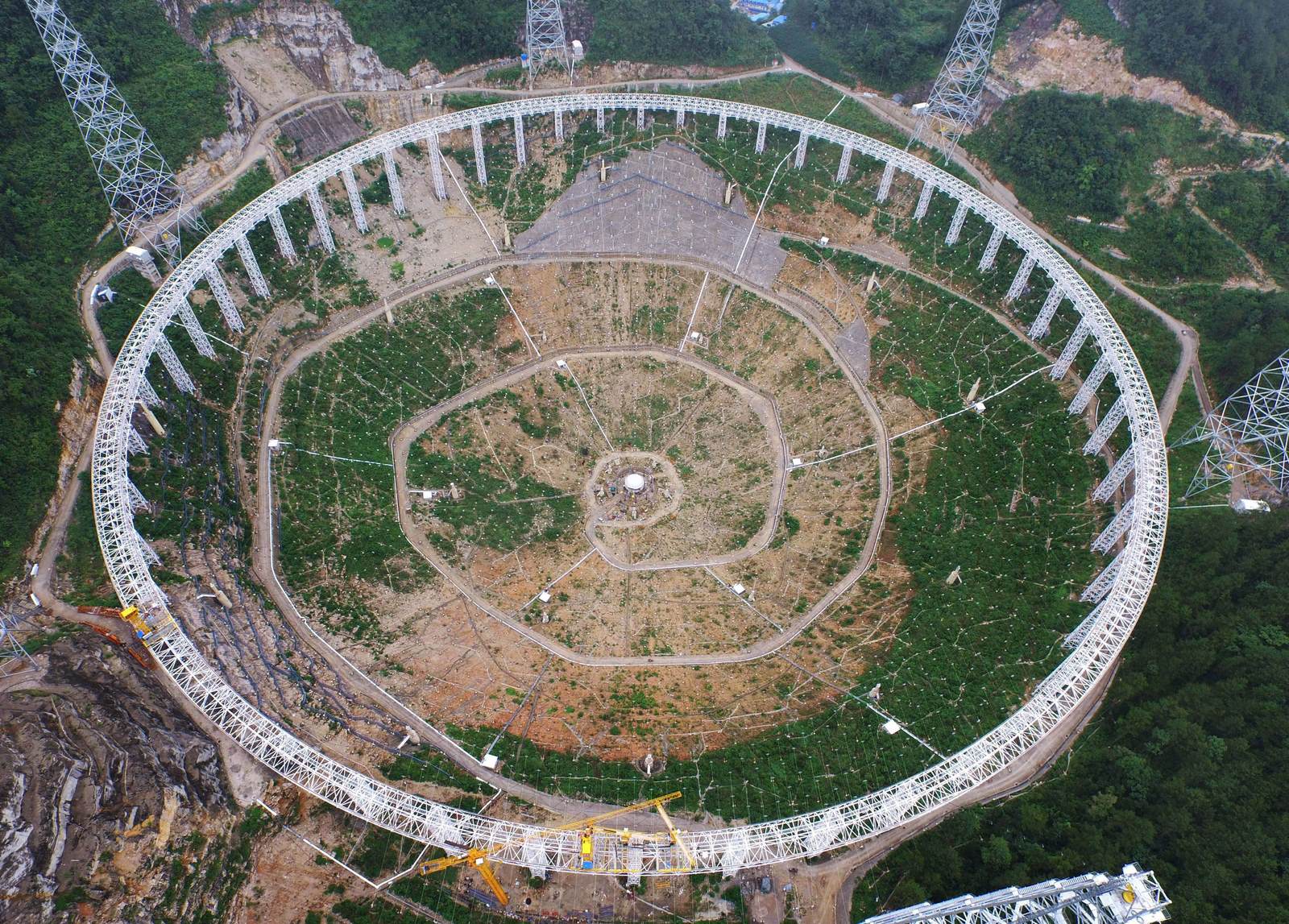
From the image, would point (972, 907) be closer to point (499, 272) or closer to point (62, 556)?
point (62, 556)

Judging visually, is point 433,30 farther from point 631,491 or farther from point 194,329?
point 631,491

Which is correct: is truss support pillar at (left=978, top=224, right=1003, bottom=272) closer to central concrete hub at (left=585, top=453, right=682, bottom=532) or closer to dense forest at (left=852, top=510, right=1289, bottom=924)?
dense forest at (left=852, top=510, right=1289, bottom=924)

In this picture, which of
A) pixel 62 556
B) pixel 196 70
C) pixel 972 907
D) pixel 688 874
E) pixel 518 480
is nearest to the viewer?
pixel 972 907

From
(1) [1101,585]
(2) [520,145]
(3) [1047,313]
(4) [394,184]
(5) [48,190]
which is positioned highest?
(2) [520,145]

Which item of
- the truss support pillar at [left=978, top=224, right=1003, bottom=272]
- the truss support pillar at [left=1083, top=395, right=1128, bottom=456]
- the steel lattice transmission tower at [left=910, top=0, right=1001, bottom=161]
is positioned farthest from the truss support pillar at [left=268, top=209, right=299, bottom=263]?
the truss support pillar at [left=1083, top=395, right=1128, bottom=456]

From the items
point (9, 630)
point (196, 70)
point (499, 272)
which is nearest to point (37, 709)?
point (9, 630)

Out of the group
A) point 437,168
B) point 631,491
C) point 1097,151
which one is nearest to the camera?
point 631,491

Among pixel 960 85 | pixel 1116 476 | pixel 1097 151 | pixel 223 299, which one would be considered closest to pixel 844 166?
pixel 960 85
